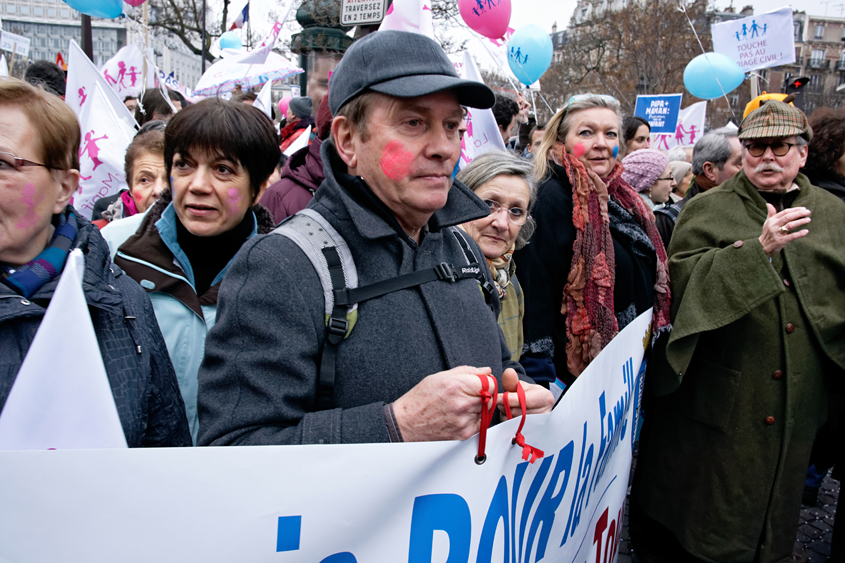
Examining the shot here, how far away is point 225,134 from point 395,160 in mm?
891

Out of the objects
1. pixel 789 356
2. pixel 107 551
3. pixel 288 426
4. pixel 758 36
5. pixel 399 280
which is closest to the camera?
pixel 107 551

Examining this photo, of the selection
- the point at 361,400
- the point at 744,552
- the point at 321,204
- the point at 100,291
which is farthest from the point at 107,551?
the point at 744,552

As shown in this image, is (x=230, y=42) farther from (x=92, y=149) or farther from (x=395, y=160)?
(x=395, y=160)

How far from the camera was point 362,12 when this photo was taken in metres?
4.55

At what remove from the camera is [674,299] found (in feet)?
9.89

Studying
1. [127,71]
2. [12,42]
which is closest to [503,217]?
[127,71]

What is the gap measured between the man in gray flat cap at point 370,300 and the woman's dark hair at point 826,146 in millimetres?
3161

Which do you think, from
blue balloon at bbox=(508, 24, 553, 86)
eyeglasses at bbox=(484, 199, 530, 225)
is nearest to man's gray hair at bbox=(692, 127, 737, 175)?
eyeglasses at bbox=(484, 199, 530, 225)

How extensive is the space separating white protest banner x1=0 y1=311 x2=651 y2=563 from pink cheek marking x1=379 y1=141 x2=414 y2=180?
2.07ft

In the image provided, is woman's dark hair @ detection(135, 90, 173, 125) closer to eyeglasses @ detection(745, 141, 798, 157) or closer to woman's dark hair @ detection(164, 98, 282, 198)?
woman's dark hair @ detection(164, 98, 282, 198)

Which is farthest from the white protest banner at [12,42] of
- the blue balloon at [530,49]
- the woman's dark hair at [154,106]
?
the blue balloon at [530,49]

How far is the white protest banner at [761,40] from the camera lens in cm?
773

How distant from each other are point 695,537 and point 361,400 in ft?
7.95

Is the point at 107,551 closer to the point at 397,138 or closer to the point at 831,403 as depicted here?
the point at 397,138
